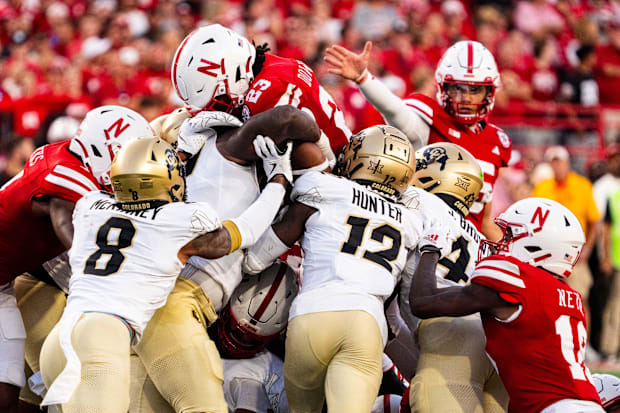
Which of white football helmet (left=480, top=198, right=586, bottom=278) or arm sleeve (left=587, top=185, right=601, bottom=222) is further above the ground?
white football helmet (left=480, top=198, right=586, bottom=278)

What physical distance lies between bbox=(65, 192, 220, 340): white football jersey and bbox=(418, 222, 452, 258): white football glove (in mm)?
1110

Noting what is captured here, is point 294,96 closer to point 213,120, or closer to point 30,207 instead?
point 213,120

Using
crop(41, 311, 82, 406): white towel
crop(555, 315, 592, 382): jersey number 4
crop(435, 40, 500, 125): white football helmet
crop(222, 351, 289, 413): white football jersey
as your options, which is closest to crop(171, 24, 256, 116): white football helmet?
crop(222, 351, 289, 413): white football jersey

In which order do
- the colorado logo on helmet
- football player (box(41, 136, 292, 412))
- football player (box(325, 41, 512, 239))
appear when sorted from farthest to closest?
football player (box(325, 41, 512, 239)) → the colorado logo on helmet → football player (box(41, 136, 292, 412))

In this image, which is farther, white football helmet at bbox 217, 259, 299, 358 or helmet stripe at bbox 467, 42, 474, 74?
helmet stripe at bbox 467, 42, 474, 74

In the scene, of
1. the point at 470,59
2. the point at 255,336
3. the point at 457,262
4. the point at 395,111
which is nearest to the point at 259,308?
the point at 255,336

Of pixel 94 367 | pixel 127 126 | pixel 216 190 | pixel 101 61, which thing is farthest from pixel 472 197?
pixel 101 61

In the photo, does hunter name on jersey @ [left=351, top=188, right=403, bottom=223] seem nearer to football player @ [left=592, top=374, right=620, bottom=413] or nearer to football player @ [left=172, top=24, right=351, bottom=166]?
football player @ [left=172, top=24, right=351, bottom=166]

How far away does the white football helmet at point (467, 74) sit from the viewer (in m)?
5.93

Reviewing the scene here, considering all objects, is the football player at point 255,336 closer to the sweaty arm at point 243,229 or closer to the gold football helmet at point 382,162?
the sweaty arm at point 243,229

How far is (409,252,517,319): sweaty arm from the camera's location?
4.16 m

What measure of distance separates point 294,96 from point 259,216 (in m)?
0.91

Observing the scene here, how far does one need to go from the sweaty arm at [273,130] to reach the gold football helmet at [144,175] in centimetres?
42

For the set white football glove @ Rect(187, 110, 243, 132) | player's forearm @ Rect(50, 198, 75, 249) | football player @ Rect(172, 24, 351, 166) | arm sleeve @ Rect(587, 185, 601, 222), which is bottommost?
arm sleeve @ Rect(587, 185, 601, 222)
